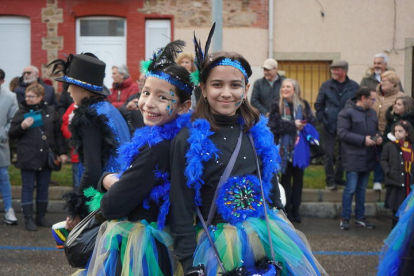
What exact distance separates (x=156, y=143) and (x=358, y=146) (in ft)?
19.3

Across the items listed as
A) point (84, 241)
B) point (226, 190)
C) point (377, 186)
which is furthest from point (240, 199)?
point (377, 186)

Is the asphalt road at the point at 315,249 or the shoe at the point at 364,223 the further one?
the shoe at the point at 364,223

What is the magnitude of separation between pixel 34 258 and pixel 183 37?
950 centimetres

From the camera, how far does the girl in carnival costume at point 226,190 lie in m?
3.22

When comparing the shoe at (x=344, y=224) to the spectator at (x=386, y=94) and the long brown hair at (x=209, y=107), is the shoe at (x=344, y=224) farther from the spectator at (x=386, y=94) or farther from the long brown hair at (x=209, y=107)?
the long brown hair at (x=209, y=107)

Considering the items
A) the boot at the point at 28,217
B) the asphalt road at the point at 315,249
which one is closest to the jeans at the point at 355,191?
the asphalt road at the point at 315,249

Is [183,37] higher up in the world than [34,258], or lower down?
higher up

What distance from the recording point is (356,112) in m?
8.88

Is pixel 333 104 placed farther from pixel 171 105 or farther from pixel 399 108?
pixel 171 105

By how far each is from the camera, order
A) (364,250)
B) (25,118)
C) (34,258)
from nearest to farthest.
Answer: (34,258) → (364,250) → (25,118)

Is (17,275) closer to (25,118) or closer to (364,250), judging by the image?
(25,118)

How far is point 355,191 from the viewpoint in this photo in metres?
8.98

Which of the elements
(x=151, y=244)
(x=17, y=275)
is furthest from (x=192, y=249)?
(x=17, y=275)

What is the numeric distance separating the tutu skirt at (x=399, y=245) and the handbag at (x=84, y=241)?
7.40ft
